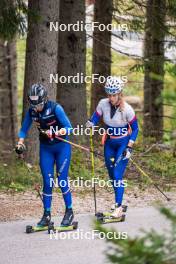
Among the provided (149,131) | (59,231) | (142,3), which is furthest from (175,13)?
(59,231)

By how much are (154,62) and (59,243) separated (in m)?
8.72

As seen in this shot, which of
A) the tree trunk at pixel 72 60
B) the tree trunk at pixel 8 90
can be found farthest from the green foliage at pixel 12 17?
the tree trunk at pixel 8 90

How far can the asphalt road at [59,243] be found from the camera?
348 inches

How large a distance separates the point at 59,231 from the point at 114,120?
6.55ft

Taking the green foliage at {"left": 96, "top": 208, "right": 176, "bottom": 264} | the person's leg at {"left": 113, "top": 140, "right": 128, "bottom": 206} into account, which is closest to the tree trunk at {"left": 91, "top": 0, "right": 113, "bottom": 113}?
the person's leg at {"left": 113, "top": 140, "right": 128, "bottom": 206}

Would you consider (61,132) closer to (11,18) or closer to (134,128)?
(134,128)

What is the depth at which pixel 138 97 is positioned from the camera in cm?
2984


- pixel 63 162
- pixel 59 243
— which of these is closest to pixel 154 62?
pixel 63 162

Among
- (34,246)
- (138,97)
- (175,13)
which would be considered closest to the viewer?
(34,246)

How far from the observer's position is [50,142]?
10500 mm

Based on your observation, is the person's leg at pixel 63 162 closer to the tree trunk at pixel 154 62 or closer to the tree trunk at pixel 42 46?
the tree trunk at pixel 42 46

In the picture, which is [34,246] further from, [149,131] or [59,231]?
[149,131]

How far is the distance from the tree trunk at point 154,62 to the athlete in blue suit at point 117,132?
13.7 ft

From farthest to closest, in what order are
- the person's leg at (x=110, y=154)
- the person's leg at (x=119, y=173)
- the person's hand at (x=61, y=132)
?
the person's leg at (x=110, y=154)
the person's leg at (x=119, y=173)
the person's hand at (x=61, y=132)
